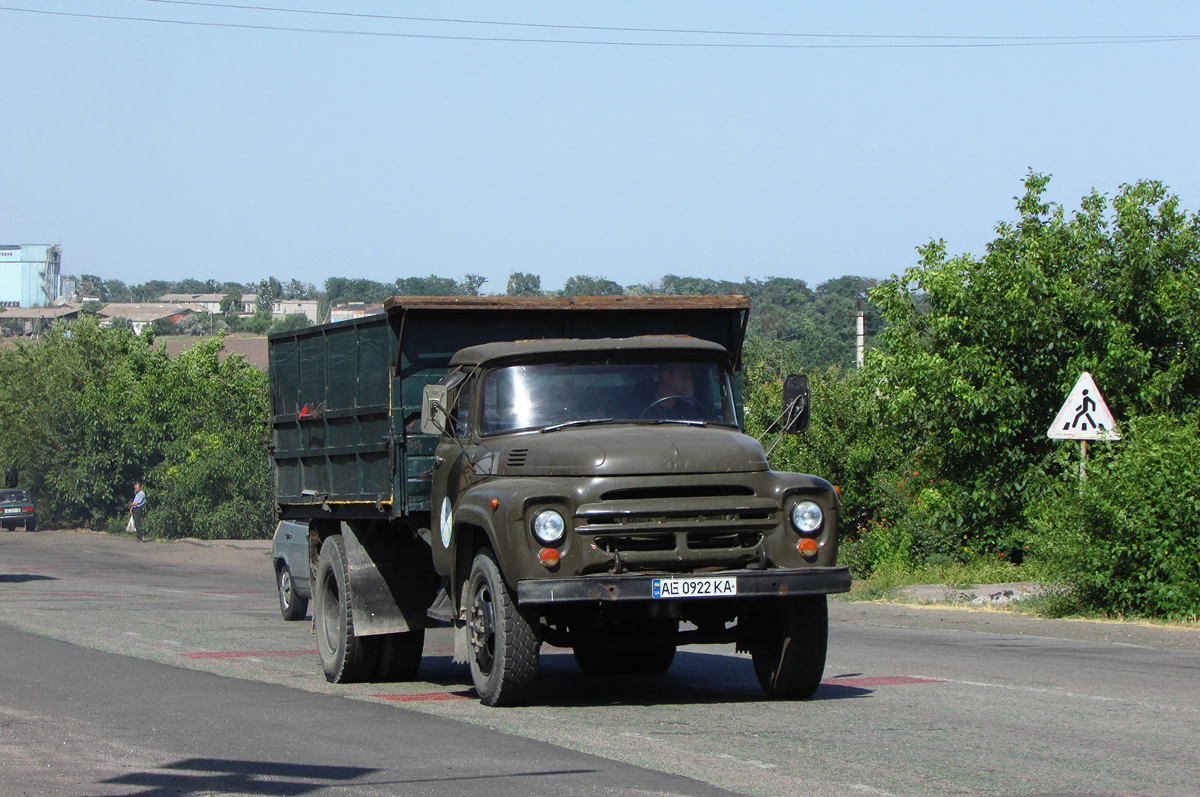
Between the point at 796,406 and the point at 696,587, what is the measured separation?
6.71ft

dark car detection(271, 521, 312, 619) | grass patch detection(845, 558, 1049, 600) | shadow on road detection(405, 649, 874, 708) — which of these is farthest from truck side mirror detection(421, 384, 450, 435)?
grass patch detection(845, 558, 1049, 600)

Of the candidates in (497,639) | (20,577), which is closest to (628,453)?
(497,639)

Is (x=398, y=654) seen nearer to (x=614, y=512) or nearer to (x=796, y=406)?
(x=614, y=512)

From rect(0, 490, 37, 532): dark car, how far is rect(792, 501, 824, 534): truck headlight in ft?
164

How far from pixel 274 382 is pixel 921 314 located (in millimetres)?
12566

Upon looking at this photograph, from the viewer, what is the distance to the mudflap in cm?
1092

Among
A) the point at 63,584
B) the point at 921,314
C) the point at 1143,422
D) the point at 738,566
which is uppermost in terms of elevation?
the point at 921,314

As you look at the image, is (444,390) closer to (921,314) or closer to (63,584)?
(921,314)

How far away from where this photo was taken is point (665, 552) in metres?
8.48

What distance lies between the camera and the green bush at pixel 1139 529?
1476cm

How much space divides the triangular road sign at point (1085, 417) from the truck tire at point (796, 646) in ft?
27.6

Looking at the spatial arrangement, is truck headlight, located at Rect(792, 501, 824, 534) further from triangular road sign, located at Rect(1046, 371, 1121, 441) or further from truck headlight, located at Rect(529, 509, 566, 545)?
triangular road sign, located at Rect(1046, 371, 1121, 441)

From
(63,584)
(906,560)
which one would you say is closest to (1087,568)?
(906,560)

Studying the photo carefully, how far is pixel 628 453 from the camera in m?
8.61
